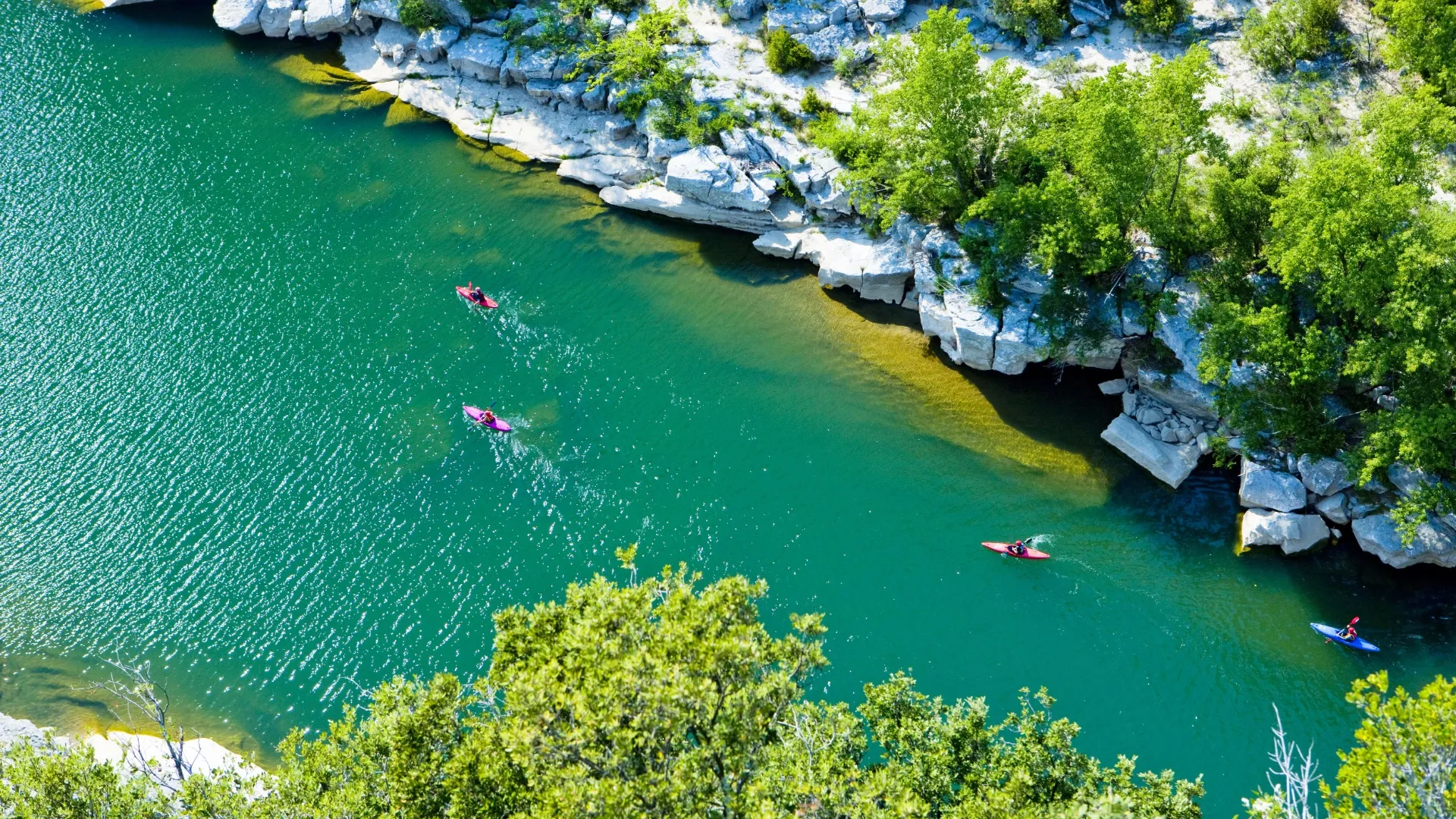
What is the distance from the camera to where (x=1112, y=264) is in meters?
38.6

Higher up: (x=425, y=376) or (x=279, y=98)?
(x=279, y=98)

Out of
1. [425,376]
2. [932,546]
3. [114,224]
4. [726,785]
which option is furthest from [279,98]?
[726,785]

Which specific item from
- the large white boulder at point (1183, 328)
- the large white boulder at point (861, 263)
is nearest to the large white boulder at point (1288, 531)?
the large white boulder at point (1183, 328)

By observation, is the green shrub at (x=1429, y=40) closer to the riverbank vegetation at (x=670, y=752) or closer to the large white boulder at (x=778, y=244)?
the large white boulder at (x=778, y=244)

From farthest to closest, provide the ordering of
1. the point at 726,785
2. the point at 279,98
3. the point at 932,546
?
the point at 279,98 < the point at 932,546 < the point at 726,785

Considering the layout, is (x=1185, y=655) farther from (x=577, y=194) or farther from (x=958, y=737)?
(x=577, y=194)

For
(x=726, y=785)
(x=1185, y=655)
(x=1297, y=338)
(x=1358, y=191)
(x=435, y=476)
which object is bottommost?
(x=1185, y=655)

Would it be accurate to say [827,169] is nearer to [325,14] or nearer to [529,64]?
[529,64]

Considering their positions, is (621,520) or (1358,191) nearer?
(1358,191)

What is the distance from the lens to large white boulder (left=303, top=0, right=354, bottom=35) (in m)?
55.0

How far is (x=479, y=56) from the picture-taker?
2042 inches

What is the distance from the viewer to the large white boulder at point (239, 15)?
56.2 m

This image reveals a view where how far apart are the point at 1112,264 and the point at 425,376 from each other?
89.8ft

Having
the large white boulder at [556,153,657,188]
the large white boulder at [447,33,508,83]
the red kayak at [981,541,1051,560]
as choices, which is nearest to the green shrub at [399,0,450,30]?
the large white boulder at [447,33,508,83]
